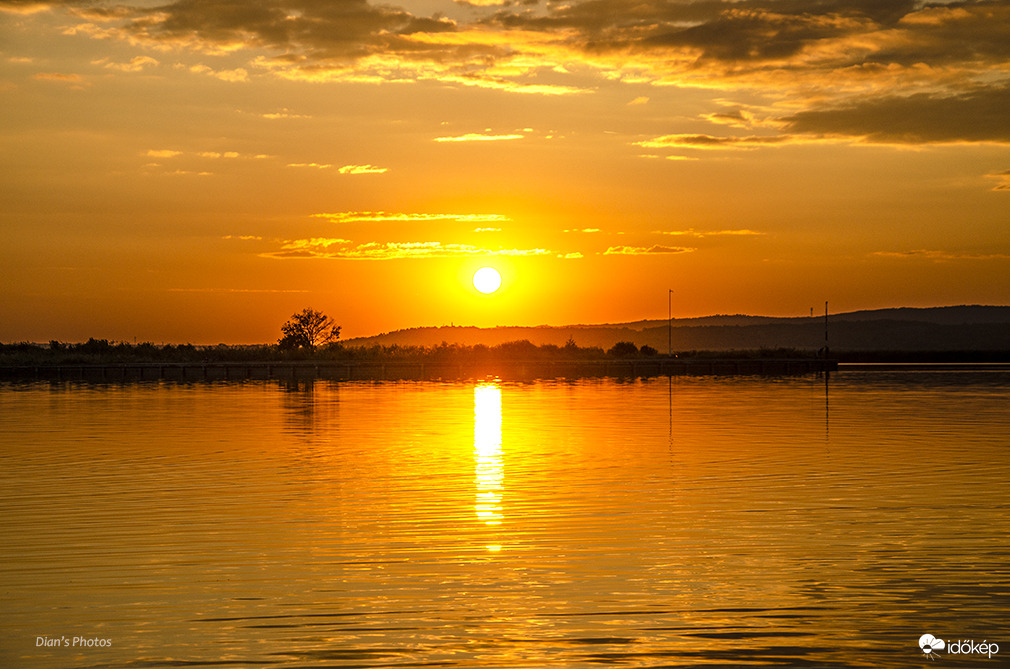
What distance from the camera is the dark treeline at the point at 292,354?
10100 cm

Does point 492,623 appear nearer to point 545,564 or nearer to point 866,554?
point 545,564

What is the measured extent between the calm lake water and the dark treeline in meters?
71.8

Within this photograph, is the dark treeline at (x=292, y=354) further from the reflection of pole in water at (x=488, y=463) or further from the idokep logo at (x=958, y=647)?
the idokep logo at (x=958, y=647)

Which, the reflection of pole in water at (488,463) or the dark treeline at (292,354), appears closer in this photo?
the reflection of pole in water at (488,463)

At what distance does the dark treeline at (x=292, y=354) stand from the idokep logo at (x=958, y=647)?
8980cm

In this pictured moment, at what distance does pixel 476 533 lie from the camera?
15.4 m

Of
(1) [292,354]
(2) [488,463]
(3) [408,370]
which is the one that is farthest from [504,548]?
(1) [292,354]

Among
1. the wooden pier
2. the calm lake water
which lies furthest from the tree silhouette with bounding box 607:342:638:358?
the calm lake water

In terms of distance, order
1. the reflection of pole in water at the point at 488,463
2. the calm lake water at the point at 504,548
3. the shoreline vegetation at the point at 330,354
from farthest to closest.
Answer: the shoreline vegetation at the point at 330,354
the reflection of pole in water at the point at 488,463
the calm lake water at the point at 504,548

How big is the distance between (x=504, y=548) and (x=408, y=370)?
280ft

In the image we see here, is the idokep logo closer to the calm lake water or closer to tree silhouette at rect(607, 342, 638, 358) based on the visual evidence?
the calm lake water

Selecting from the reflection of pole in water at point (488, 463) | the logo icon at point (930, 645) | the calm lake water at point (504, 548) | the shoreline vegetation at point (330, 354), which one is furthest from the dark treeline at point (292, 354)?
the logo icon at point (930, 645)

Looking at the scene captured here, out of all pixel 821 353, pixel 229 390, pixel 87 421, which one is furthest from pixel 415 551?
pixel 821 353

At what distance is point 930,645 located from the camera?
9.47 m
